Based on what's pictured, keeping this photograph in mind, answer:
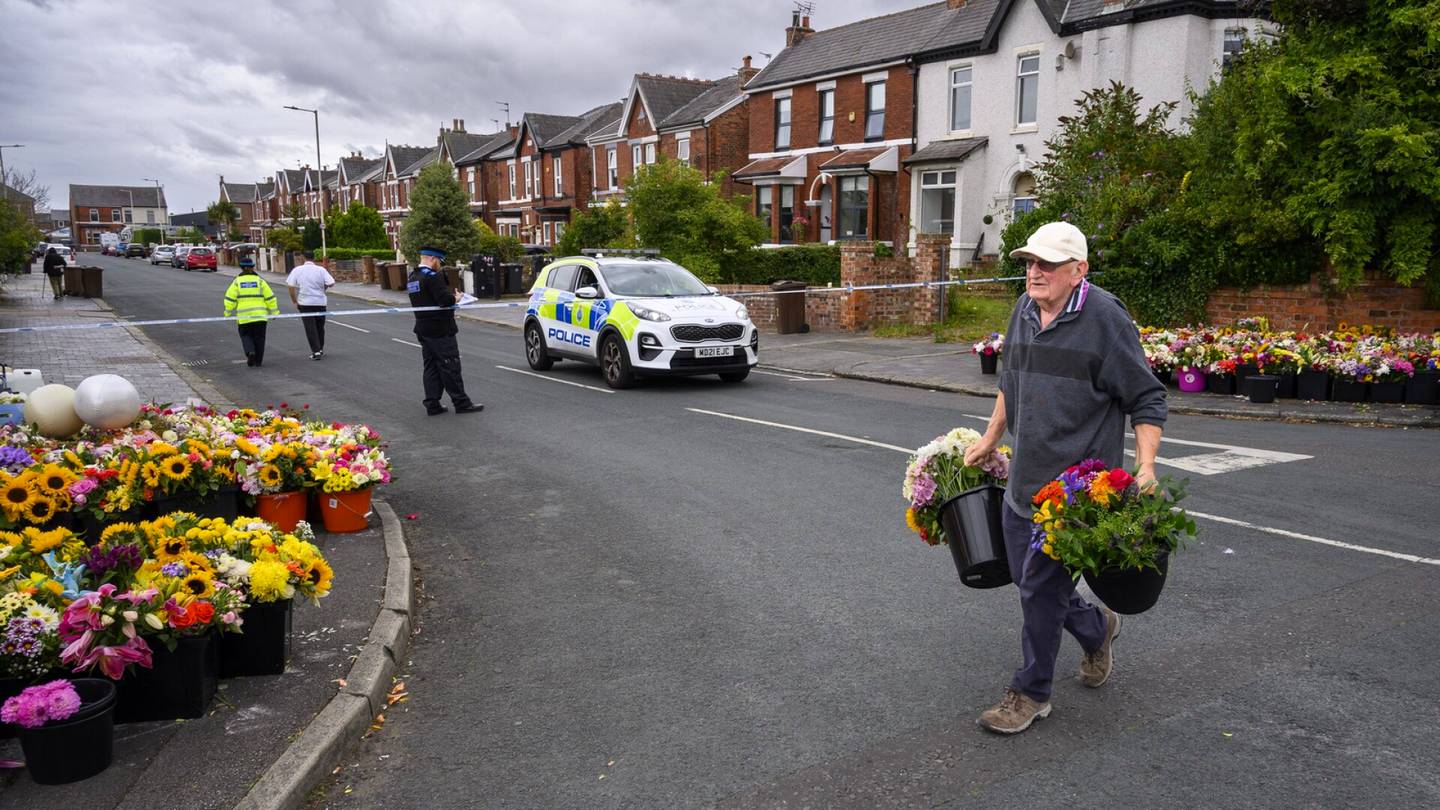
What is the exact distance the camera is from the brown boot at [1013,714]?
397 centimetres

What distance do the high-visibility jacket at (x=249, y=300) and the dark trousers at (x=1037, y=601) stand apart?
50.8 feet

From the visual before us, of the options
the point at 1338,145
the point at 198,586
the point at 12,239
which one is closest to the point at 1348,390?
the point at 1338,145

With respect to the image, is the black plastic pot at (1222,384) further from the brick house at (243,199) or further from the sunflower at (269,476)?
the brick house at (243,199)

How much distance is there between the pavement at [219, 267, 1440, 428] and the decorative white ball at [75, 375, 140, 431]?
26.9 ft

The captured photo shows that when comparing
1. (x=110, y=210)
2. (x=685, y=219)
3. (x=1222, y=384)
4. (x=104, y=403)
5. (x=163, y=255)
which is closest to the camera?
(x=104, y=403)

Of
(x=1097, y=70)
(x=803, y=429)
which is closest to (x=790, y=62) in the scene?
(x=1097, y=70)

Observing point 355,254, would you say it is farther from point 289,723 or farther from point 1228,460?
point 289,723

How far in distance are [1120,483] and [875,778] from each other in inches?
54.1

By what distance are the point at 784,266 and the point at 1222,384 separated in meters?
13.8

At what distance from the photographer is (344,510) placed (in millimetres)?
6730

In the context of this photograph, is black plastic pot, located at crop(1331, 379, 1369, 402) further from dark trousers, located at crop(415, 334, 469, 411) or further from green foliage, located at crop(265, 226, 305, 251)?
green foliage, located at crop(265, 226, 305, 251)

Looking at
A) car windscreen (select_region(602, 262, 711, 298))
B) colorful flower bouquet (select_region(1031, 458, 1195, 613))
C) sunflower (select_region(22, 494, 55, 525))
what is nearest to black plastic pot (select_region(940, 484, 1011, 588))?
colorful flower bouquet (select_region(1031, 458, 1195, 613))

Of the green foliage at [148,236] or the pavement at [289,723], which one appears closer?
the pavement at [289,723]

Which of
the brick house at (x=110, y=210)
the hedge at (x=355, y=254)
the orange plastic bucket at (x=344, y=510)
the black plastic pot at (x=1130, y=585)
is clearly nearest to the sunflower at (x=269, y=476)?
the orange plastic bucket at (x=344, y=510)
